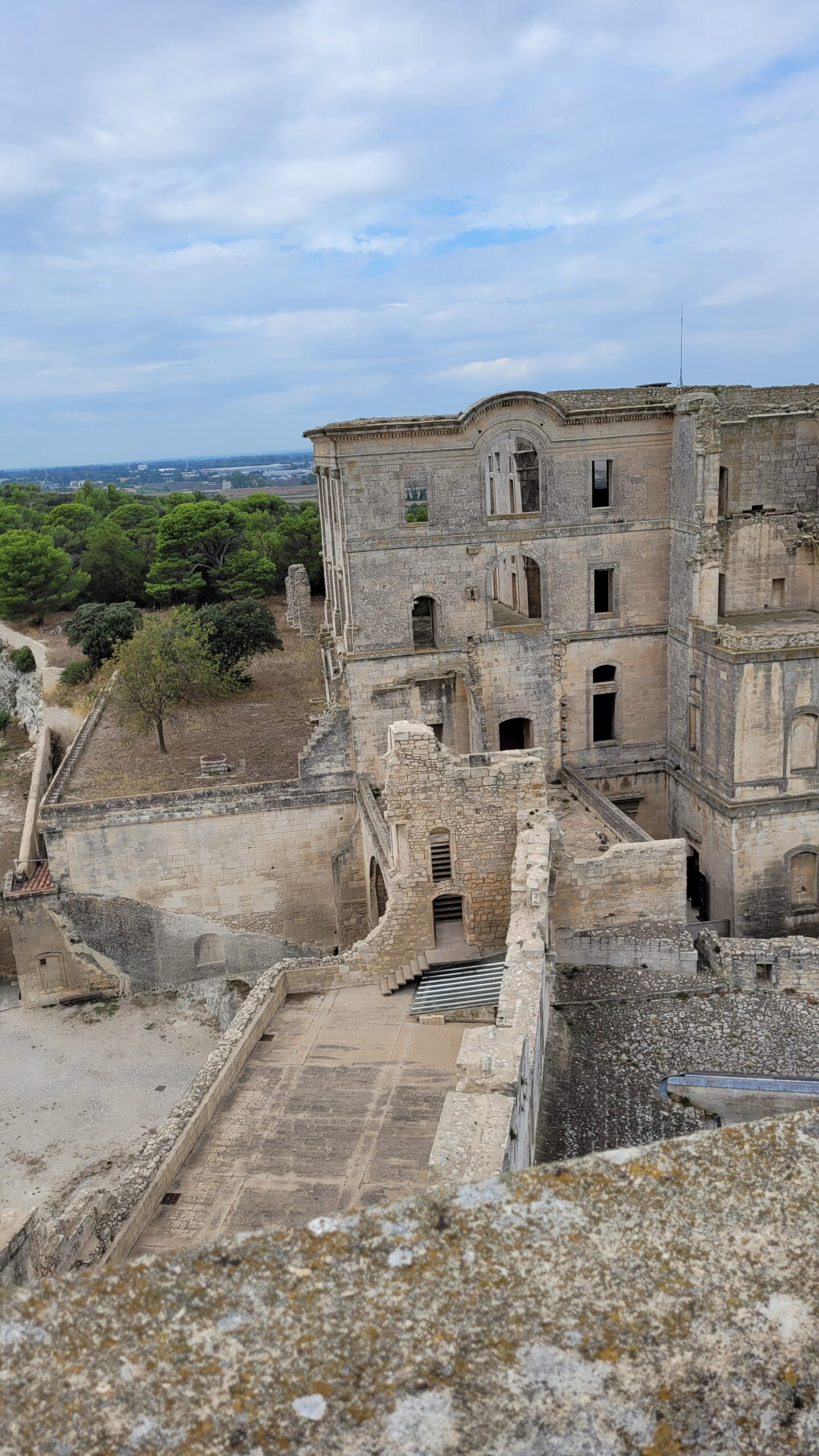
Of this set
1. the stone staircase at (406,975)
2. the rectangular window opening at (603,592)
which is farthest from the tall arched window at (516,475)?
the stone staircase at (406,975)

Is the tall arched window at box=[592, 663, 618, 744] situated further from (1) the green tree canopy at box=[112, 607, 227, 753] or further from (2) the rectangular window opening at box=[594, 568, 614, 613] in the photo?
(1) the green tree canopy at box=[112, 607, 227, 753]

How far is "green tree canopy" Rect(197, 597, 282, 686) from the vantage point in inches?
1542

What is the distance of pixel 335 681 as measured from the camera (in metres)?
26.2

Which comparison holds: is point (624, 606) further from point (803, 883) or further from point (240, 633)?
point (240, 633)

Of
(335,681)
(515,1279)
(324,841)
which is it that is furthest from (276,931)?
(515,1279)

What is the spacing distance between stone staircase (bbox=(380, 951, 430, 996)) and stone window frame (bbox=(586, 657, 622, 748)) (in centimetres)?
1140

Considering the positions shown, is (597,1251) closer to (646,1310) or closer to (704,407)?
(646,1310)

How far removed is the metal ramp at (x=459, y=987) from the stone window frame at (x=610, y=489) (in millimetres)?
12962

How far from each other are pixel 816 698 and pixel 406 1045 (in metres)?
13.2

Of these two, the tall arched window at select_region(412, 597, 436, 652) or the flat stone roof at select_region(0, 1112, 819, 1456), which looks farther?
the tall arched window at select_region(412, 597, 436, 652)

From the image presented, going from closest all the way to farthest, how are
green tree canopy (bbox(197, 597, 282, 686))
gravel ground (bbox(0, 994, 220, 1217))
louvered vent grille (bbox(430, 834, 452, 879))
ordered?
louvered vent grille (bbox(430, 834, 452, 879)), gravel ground (bbox(0, 994, 220, 1217)), green tree canopy (bbox(197, 597, 282, 686))

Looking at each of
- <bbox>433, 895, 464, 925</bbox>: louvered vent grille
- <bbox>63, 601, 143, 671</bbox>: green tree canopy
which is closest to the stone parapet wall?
<bbox>433, 895, 464, 925</bbox>: louvered vent grille

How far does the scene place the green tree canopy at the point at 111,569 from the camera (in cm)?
5425

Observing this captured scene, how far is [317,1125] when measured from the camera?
12266mm
